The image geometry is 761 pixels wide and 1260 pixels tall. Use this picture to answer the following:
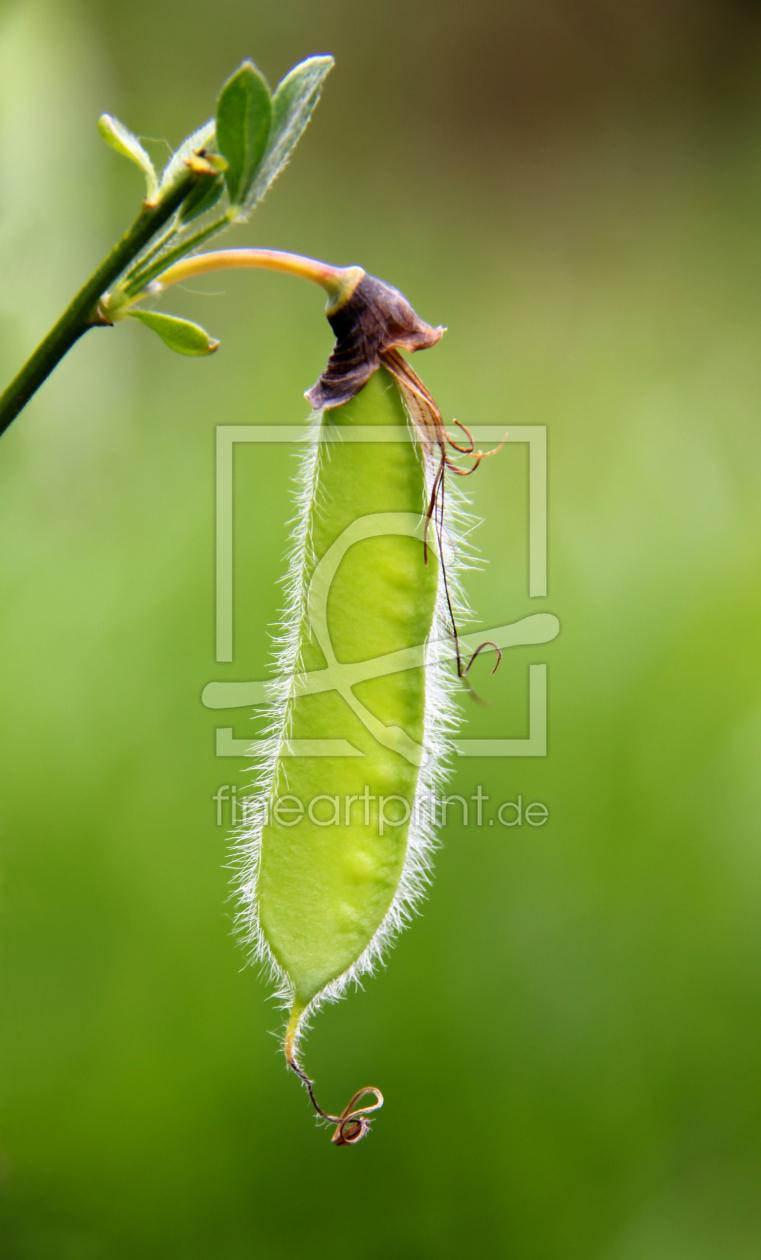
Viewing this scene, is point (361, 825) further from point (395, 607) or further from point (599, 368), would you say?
point (599, 368)

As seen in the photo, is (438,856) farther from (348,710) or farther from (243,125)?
(243,125)

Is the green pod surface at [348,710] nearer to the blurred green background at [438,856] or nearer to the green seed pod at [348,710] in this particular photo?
the green seed pod at [348,710]

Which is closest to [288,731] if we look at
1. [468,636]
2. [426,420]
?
[426,420]

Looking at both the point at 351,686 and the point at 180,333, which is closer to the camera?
the point at 180,333

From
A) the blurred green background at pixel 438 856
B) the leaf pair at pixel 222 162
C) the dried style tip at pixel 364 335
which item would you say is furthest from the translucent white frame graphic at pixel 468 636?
the leaf pair at pixel 222 162

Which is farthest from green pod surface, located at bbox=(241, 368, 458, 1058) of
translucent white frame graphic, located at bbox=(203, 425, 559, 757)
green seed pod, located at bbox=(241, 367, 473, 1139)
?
translucent white frame graphic, located at bbox=(203, 425, 559, 757)
